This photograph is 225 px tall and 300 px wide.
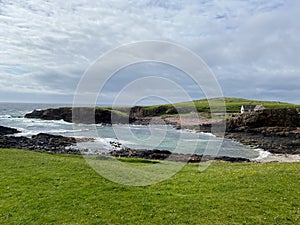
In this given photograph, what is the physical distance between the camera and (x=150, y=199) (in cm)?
1766

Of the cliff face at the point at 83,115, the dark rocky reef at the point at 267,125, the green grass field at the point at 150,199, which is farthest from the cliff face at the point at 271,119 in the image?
the green grass field at the point at 150,199

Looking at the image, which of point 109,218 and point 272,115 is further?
point 272,115

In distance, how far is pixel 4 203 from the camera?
1698 centimetres

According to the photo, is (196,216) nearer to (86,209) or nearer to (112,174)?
(86,209)

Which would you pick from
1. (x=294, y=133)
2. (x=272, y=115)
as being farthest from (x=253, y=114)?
(x=294, y=133)

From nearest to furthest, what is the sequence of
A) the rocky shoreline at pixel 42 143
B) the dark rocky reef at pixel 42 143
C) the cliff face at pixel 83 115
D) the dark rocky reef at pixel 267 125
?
the rocky shoreline at pixel 42 143
the dark rocky reef at pixel 42 143
the dark rocky reef at pixel 267 125
the cliff face at pixel 83 115

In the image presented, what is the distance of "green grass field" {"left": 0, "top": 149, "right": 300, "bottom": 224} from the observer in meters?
15.1

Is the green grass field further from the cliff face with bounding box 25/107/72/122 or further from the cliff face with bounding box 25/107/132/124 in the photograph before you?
the cliff face with bounding box 25/107/72/122

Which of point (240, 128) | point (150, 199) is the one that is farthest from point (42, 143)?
point (240, 128)

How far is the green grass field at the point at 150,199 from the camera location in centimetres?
1506

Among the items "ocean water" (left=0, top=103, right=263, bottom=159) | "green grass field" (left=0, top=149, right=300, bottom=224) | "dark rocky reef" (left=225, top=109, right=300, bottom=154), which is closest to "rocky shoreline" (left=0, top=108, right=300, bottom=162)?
"dark rocky reef" (left=225, top=109, right=300, bottom=154)

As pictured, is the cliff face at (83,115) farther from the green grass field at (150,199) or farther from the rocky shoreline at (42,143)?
the green grass field at (150,199)

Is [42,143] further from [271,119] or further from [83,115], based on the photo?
[271,119]

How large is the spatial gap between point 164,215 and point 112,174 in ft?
29.4
